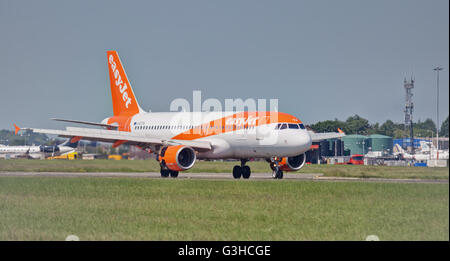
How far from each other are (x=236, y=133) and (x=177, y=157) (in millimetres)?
4153

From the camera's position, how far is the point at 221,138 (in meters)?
40.0

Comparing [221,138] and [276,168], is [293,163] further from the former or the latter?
[221,138]

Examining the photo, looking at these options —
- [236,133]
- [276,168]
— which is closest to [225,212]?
[276,168]

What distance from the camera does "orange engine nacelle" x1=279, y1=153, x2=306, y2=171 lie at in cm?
3997

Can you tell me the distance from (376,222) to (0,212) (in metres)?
10.9

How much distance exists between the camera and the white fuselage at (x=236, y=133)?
121 feet

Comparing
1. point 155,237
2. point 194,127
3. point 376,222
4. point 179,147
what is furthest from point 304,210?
point 194,127

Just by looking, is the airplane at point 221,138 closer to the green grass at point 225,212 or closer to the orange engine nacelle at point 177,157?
the orange engine nacelle at point 177,157

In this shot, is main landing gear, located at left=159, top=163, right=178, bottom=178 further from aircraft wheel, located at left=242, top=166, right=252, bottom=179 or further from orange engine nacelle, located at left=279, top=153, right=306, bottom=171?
orange engine nacelle, located at left=279, top=153, right=306, bottom=171

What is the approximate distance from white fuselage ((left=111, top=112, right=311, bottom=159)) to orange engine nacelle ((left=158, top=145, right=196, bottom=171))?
2270 mm

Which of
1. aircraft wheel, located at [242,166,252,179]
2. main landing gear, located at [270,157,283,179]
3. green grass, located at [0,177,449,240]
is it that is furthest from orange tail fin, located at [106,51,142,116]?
green grass, located at [0,177,449,240]

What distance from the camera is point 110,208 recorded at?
65.8 ft

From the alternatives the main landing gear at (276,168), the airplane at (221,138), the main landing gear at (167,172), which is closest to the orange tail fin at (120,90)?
the airplane at (221,138)

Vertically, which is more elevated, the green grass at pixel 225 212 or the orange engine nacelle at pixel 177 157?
the orange engine nacelle at pixel 177 157
